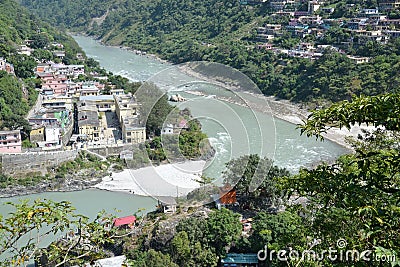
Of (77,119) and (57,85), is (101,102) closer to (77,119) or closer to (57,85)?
(77,119)

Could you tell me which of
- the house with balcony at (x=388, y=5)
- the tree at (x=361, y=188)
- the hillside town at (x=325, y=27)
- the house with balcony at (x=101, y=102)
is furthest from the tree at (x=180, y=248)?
the house with balcony at (x=388, y=5)

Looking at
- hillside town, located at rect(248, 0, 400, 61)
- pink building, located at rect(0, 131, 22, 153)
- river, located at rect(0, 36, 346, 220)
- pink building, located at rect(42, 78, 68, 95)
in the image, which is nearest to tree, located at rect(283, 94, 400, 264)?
river, located at rect(0, 36, 346, 220)

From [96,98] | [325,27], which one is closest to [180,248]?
[96,98]

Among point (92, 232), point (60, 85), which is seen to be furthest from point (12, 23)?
point (92, 232)

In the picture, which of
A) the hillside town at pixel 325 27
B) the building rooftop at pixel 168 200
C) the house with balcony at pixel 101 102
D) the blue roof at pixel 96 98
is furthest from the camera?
the hillside town at pixel 325 27

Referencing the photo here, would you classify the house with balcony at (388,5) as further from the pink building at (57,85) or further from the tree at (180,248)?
the tree at (180,248)

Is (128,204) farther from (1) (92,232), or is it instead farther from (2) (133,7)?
(2) (133,7)
